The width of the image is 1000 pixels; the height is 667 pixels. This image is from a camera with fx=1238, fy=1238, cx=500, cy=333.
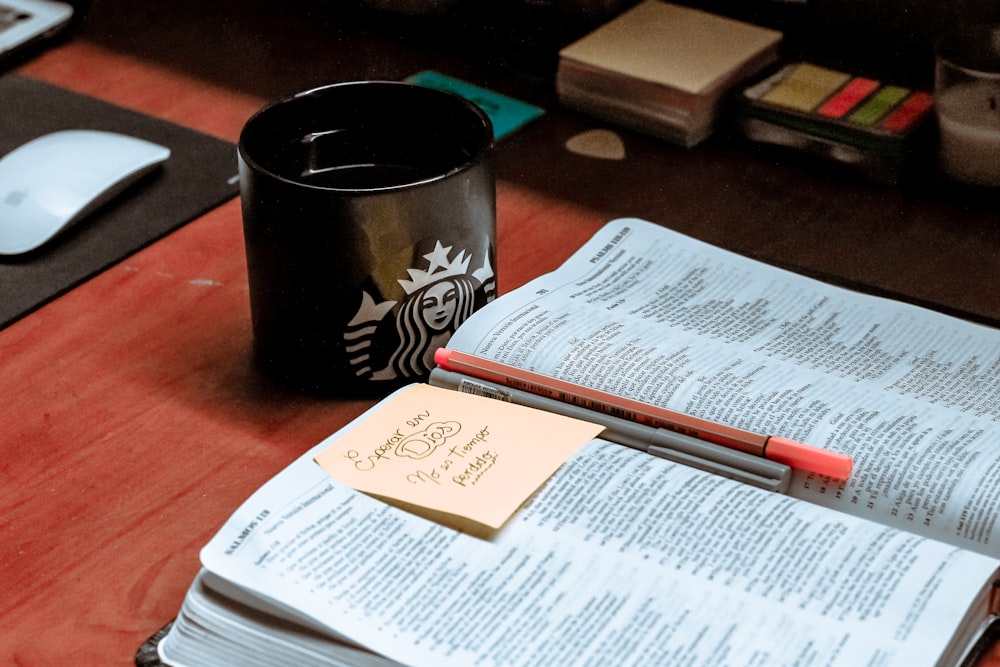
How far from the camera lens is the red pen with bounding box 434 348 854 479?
554mm

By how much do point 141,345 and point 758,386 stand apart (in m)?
0.36

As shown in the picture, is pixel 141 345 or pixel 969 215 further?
pixel 969 215

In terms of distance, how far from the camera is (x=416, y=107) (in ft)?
2.30

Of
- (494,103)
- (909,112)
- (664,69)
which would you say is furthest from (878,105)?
(494,103)

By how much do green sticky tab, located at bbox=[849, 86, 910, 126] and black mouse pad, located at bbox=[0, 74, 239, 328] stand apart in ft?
1.47

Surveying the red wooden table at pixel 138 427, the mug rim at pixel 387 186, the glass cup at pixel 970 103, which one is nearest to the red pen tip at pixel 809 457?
the red wooden table at pixel 138 427

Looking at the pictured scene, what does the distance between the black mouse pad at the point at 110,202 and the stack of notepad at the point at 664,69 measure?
0.28 metres

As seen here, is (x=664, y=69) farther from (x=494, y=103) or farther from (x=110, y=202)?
(x=110, y=202)

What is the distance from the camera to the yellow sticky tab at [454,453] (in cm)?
54

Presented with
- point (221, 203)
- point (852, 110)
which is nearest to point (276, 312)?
point (221, 203)

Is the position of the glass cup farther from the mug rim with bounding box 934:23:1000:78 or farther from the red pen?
the red pen

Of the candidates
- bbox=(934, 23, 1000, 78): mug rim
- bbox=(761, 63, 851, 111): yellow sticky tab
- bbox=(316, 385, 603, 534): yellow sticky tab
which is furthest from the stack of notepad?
bbox=(316, 385, 603, 534): yellow sticky tab

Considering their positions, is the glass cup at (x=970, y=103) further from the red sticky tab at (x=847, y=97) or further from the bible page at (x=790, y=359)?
the bible page at (x=790, y=359)

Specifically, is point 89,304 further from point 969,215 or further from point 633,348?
point 969,215
